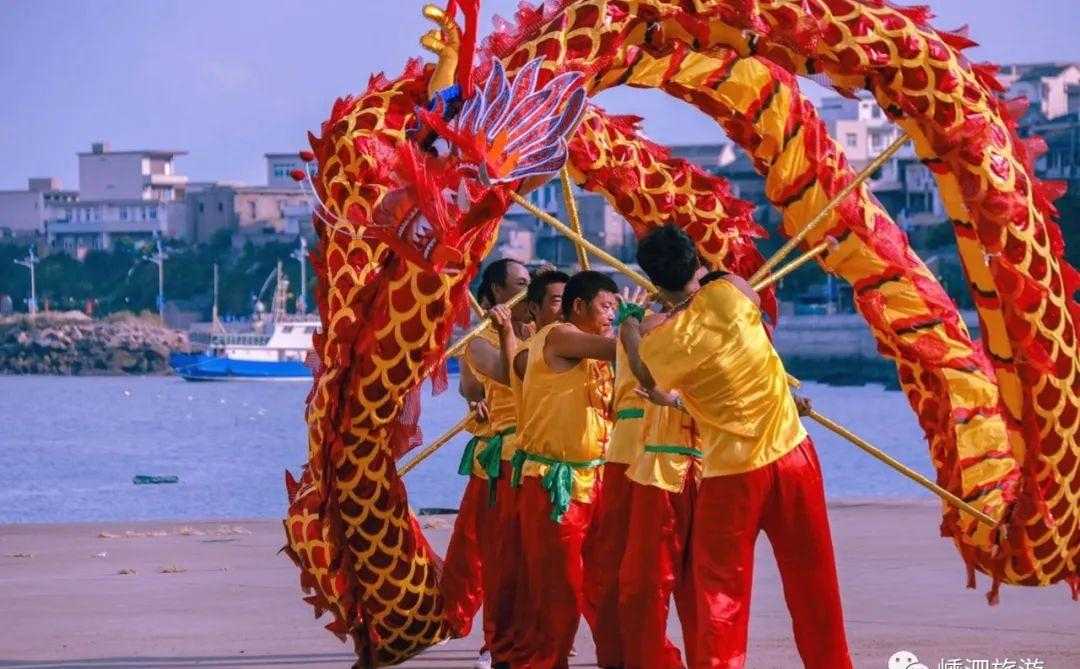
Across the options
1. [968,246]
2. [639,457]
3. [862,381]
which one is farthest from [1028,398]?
[862,381]

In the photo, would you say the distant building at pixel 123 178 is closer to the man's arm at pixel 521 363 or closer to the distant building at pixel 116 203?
the distant building at pixel 116 203

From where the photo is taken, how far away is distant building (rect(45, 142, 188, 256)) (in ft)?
366

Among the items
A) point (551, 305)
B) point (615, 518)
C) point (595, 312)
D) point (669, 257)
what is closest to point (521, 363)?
point (551, 305)

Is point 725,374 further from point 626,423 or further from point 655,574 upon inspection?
point 626,423

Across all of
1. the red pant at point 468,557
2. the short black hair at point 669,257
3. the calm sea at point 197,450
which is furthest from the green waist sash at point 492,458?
the calm sea at point 197,450

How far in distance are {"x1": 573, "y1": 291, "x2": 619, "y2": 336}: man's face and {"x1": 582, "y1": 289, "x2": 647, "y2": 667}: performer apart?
0.19ft

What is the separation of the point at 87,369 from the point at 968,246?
9095 centimetres

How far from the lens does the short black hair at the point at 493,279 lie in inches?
325

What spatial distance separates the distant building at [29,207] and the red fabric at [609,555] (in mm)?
111696

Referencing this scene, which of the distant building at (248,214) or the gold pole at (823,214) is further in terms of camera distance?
the distant building at (248,214)

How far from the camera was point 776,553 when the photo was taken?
21.8 feet

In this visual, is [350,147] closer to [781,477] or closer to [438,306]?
[438,306]

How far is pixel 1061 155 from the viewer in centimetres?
7094

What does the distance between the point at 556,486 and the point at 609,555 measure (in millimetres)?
285
